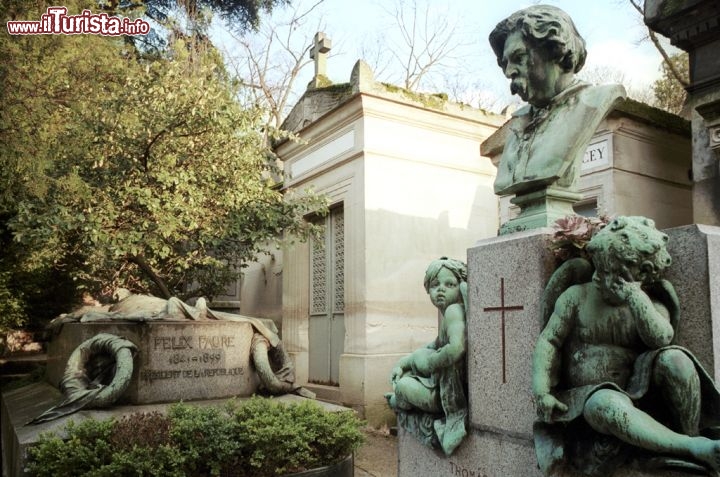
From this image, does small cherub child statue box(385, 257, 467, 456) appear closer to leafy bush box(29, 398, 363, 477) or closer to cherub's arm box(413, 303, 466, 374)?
cherub's arm box(413, 303, 466, 374)

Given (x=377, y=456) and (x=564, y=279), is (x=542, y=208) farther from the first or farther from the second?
(x=377, y=456)

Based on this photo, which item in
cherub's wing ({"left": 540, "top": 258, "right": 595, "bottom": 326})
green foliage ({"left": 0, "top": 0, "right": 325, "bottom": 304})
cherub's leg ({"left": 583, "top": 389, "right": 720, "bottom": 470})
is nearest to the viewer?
cherub's leg ({"left": 583, "top": 389, "right": 720, "bottom": 470})

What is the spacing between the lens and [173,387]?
627 cm

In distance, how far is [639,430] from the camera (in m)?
2.22

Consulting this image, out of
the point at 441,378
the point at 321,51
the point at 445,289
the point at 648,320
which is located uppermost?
the point at 321,51

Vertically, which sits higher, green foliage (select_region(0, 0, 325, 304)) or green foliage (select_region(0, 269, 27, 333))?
green foliage (select_region(0, 0, 325, 304))

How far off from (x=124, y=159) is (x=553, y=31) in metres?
6.53

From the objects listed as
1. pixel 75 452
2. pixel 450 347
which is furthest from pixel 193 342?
pixel 450 347

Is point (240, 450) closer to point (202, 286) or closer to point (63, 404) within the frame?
point (63, 404)

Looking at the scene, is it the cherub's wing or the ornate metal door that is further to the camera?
the ornate metal door

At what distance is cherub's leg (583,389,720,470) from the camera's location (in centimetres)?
211

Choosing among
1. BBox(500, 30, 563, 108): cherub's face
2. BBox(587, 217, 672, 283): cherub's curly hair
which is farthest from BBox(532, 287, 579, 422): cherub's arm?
BBox(500, 30, 563, 108): cherub's face

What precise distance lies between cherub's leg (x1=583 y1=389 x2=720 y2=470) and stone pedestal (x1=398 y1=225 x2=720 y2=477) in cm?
40

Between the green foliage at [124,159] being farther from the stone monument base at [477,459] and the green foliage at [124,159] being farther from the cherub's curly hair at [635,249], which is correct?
the cherub's curly hair at [635,249]
